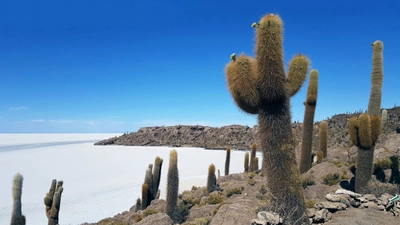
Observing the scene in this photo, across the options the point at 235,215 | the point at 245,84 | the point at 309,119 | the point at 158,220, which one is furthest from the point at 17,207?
the point at 309,119

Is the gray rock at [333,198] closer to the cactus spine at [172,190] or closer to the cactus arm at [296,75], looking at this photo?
the cactus arm at [296,75]

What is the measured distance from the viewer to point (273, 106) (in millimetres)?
7777

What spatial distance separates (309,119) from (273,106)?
277 inches

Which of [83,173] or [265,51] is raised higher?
[265,51]

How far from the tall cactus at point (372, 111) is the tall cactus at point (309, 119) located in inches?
103

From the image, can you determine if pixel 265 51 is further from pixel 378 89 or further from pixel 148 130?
pixel 148 130

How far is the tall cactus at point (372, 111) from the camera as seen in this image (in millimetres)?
10203

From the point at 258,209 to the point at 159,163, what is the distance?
8.78 m

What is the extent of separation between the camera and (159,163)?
635 inches

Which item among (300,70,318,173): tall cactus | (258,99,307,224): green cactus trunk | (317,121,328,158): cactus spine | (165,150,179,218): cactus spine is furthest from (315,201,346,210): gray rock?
(317,121,328,158): cactus spine

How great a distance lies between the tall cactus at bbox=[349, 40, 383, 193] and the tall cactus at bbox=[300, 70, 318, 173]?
8.61 feet

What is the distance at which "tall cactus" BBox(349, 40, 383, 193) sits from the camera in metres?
10.2

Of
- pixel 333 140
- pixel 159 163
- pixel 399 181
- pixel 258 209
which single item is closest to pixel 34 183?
pixel 159 163

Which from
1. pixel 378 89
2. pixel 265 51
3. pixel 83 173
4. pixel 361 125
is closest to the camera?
pixel 265 51
